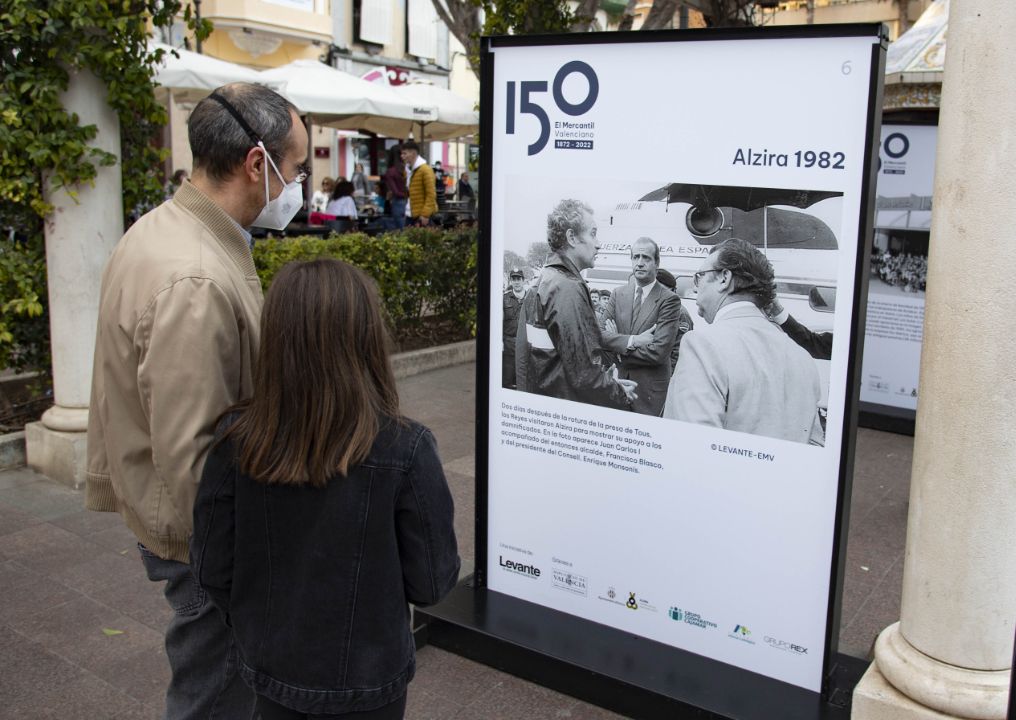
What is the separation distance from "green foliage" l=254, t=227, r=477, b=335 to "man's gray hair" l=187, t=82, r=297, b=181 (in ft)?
16.4

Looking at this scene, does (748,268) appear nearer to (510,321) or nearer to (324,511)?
(510,321)

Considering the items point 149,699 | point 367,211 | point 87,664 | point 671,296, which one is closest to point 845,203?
point 671,296

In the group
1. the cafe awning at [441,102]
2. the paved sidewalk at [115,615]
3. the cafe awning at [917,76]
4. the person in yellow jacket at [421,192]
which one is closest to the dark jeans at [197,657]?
the paved sidewalk at [115,615]

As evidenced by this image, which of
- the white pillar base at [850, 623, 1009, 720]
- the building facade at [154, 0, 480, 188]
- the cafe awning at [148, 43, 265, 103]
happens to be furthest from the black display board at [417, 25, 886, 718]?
the building facade at [154, 0, 480, 188]

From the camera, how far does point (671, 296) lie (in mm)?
3094

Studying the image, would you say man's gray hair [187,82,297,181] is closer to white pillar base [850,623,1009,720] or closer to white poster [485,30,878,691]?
white poster [485,30,878,691]

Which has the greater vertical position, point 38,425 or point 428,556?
point 428,556

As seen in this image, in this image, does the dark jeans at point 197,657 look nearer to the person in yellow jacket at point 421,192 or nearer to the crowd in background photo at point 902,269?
the crowd in background photo at point 902,269

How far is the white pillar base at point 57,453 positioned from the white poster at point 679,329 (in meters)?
3.20

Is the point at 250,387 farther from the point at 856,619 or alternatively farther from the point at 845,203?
the point at 856,619

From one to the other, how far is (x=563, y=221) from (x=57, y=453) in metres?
3.93

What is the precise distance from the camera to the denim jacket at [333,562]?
2.00 meters

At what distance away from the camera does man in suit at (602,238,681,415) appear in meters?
3.11

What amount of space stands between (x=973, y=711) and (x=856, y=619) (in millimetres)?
1606
